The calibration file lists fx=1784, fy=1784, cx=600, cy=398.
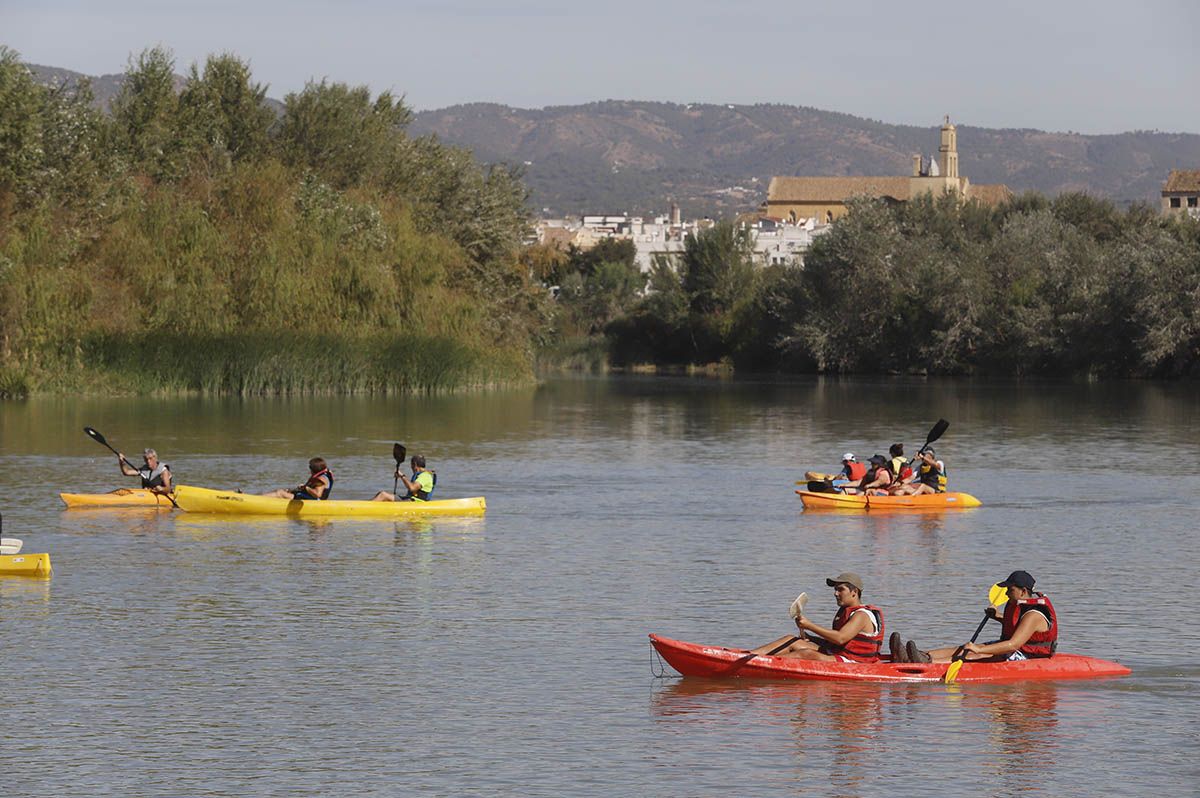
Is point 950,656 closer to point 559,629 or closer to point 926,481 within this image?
point 559,629

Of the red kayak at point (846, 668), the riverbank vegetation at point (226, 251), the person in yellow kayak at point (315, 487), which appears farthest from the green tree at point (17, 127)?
the red kayak at point (846, 668)

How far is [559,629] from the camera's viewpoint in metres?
20.2

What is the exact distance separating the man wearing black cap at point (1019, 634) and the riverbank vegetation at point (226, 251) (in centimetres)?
4430

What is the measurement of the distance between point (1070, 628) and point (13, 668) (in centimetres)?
1151

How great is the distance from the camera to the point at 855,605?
1706 cm

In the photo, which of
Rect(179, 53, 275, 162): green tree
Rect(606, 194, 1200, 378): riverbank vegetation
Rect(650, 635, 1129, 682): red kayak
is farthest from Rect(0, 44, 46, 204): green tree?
Rect(606, 194, 1200, 378): riverbank vegetation

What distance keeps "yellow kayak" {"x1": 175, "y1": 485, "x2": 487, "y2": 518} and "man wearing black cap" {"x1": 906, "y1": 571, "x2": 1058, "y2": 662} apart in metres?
14.1

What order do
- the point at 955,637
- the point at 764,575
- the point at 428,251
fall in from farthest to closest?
the point at 428,251
the point at 764,575
the point at 955,637

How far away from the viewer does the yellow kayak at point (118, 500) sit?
30.7 metres

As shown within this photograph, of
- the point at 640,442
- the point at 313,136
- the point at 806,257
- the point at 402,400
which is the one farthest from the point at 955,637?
the point at 806,257

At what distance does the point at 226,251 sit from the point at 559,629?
150ft

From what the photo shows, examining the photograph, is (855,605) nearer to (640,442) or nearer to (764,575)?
(764,575)

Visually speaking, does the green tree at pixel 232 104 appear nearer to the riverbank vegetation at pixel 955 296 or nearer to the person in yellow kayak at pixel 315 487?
the riverbank vegetation at pixel 955 296

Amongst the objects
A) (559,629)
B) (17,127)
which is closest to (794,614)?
(559,629)
